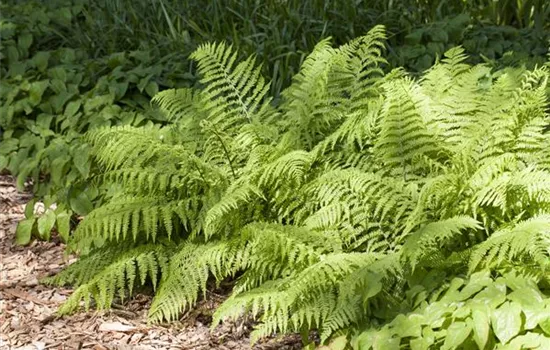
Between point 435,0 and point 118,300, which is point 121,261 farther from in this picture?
point 435,0

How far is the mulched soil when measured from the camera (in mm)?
3990

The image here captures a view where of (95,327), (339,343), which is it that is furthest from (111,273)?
(339,343)

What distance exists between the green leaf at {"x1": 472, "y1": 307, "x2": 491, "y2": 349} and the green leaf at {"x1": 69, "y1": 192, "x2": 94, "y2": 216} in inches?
89.1

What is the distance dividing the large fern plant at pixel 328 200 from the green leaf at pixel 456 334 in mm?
218

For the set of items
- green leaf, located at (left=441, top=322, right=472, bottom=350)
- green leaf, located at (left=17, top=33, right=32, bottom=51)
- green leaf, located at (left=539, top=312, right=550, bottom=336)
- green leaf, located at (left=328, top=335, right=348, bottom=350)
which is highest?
green leaf, located at (left=17, top=33, right=32, bottom=51)

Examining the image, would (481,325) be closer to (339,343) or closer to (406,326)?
(406,326)

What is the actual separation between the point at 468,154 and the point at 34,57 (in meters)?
3.35

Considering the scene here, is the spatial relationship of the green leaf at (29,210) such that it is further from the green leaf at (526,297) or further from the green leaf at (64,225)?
the green leaf at (526,297)

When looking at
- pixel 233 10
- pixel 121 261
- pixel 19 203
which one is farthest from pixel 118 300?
pixel 233 10

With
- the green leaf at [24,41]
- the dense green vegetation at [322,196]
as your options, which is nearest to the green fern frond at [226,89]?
the dense green vegetation at [322,196]

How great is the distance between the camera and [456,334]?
3.17 m

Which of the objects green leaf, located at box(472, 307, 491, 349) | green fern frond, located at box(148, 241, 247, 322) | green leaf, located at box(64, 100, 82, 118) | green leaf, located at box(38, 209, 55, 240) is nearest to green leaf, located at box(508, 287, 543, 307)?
green leaf, located at box(472, 307, 491, 349)

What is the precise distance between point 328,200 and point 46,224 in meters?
1.66

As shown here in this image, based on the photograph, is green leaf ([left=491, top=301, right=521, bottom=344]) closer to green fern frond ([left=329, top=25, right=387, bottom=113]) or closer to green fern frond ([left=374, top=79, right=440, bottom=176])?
green fern frond ([left=374, top=79, right=440, bottom=176])
